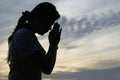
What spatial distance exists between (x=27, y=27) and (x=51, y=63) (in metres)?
0.73

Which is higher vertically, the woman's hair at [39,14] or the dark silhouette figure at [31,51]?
the woman's hair at [39,14]

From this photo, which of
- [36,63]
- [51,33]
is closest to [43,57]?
[36,63]

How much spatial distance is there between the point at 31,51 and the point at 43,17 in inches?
26.1

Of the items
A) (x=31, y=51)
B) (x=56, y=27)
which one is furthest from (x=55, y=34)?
(x=31, y=51)

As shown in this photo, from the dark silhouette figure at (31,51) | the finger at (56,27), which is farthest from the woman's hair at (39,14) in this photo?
the finger at (56,27)

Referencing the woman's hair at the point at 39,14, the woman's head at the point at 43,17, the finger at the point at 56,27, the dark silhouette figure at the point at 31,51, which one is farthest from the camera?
the finger at the point at 56,27

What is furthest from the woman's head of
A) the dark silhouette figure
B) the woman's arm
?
the woman's arm

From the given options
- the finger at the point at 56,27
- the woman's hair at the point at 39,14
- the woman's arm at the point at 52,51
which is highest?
the woman's hair at the point at 39,14

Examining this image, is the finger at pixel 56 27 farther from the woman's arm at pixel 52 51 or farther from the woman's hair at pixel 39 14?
the woman's hair at pixel 39 14

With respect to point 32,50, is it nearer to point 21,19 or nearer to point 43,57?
point 43,57

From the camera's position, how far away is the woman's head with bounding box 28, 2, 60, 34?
7051 millimetres

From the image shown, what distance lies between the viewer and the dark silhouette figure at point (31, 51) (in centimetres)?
679

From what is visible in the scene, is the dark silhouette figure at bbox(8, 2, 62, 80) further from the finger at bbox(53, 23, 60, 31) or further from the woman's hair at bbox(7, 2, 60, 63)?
the finger at bbox(53, 23, 60, 31)

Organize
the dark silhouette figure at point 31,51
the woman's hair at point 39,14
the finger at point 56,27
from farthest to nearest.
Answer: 1. the finger at point 56,27
2. the woman's hair at point 39,14
3. the dark silhouette figure at point 31,51
